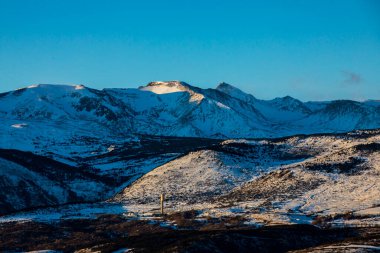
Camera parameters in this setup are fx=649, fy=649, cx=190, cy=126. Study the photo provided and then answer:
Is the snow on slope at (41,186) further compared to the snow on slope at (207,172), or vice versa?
the snow on slope at (41,186)

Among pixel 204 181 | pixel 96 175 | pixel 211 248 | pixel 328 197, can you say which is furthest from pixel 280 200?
pixel 96 175

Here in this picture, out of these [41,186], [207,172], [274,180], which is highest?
[207,172]

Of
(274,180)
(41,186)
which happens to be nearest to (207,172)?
(274,180)

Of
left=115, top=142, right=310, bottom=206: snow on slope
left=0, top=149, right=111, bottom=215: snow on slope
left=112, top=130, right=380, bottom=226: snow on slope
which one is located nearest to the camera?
left=112, top=130, right=380, bottom=226: snow on slope

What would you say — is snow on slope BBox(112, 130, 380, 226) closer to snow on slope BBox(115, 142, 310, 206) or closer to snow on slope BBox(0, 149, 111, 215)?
snow on slope BBox(115, 142, 310, 206)

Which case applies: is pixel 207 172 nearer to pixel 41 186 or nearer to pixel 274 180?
pixel 274 180

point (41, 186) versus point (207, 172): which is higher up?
point (207, 172)

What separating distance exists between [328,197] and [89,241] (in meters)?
35.3

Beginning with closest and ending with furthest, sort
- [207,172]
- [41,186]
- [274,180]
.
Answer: [274,180] < [207,172] < [41,186]

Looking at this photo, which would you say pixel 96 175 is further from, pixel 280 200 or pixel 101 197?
pixel 280 200

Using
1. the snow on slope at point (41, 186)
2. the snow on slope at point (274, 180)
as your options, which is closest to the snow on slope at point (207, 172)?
the snow on slope at point (274, 180)

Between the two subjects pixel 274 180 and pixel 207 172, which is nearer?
pixel 274 180

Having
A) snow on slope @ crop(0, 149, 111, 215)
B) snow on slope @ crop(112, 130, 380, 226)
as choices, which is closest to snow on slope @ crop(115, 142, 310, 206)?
snow on slope @ crop(112, 130, 380, 226)

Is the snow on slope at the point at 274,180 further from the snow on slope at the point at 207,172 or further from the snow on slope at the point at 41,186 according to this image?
the snow on slope at the point at 41,186
